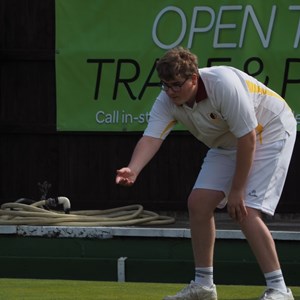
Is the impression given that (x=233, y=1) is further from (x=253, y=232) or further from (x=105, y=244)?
(x=253, y=232)

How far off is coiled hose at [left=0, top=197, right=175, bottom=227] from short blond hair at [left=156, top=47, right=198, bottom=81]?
269 cm

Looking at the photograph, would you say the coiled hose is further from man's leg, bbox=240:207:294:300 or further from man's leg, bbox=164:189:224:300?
man's leg, bbox=240:207:294:300

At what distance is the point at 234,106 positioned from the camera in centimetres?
468

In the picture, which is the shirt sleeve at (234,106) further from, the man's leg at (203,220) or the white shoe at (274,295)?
the white shoe at (274,295)

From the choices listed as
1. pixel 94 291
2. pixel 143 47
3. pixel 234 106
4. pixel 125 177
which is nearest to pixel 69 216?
pixel 143 47

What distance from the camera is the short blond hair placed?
462 centimetres

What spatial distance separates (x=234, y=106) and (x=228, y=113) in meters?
0.04

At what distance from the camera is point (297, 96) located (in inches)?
301

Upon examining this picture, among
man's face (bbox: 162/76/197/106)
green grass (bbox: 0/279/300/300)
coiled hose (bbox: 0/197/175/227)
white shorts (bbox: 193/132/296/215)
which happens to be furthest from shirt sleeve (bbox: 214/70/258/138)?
coiled hose (bbox: 0/197/175/227)

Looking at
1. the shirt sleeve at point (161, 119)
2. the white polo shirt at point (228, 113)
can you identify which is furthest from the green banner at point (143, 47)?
the shirt sleeve at point (161, 119)

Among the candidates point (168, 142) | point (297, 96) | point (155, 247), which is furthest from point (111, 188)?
point (297, 96)

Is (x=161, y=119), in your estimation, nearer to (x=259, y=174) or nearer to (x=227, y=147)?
(x=227, y=147)

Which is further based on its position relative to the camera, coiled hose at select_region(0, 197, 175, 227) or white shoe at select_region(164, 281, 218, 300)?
coiled hose at select_region(0, 197, 175, 227)

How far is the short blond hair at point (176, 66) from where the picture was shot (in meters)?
4.62
